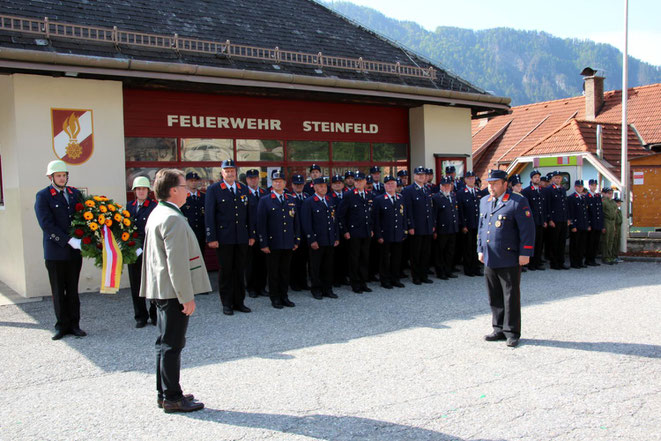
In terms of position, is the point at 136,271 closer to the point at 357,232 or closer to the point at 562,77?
the point at 357,232

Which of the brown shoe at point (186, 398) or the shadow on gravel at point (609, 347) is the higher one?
the brown shoe at point (186, 398)

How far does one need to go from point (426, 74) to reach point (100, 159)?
7.46 metres

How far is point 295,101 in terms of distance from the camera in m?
11.6

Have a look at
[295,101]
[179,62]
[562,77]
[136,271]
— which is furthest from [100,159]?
[562,77]

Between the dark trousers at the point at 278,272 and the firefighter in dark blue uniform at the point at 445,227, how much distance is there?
3308 mm

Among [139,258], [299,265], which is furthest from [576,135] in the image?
[139,258]

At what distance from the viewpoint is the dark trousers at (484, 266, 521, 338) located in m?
5.94

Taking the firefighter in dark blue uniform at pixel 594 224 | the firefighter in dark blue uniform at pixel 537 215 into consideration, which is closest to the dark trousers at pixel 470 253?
the firefighter in dark blue uniform at pixel 537 215

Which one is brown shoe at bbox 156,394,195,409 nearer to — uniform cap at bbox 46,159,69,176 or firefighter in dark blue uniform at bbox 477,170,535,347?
firefighter in dark blue uniform at bbox 477,170,535,347

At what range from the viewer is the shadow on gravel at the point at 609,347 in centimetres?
→ 553

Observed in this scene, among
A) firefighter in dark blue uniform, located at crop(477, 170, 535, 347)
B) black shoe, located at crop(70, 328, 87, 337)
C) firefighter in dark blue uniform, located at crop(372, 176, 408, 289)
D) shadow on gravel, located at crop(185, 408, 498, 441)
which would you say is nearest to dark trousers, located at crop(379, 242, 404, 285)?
firefighter in dark blue uniform, located at crop(372, 176, 408, 289)

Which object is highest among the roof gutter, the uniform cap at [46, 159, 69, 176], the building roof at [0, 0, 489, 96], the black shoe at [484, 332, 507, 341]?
the building roof at [0, 0, 489, 96]

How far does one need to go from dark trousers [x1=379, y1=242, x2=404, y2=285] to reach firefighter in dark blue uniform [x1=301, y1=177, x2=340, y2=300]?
1.09 meters

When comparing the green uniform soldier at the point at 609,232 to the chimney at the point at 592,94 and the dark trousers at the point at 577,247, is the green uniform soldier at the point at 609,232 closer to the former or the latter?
the dark trousers at the point at 577,247
